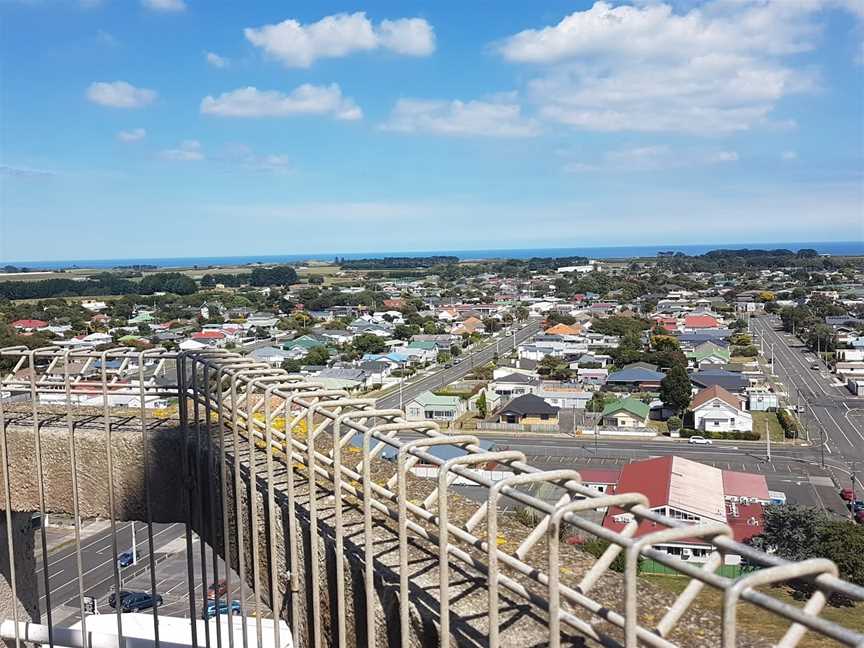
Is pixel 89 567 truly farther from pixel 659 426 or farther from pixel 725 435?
pixel 659 426

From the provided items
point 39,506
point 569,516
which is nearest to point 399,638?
point 569,516

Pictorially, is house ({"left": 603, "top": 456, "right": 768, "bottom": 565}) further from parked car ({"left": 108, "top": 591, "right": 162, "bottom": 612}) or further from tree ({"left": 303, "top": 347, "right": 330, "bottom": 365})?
tree ({"left": 303, "top": 347, "right": 330, "bottom": 365})

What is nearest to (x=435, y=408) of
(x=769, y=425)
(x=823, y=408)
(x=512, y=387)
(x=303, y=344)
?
(x=512, y=387)

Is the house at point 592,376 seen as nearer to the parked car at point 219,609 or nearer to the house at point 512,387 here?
the house at point 512,387

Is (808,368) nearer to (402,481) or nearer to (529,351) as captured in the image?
(529,351)

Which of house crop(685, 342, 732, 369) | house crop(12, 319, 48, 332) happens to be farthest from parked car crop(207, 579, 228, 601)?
house crop(12, 319, 48, 332)

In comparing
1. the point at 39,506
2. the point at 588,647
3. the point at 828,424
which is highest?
the point at 588,647

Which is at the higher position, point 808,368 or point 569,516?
point 569,516
